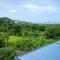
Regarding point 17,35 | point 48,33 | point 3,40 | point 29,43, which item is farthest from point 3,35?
point 48,33

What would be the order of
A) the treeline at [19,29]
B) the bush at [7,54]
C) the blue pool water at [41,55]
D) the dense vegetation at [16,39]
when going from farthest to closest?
the treeline at [19,29] → the blue pool water at [41,55] → the dense vegetation at [16,39] → the bush at [7,54]

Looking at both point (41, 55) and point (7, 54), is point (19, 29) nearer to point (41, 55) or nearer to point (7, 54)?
point (41, 55)

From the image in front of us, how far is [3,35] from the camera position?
9883 millimetres

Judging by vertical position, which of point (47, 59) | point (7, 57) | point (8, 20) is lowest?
point (47, 59)

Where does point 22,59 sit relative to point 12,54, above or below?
below

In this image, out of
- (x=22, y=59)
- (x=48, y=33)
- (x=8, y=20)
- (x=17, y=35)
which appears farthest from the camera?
(x=48, y=33)

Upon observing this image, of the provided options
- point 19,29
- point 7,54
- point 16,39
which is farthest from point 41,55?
point 19,29

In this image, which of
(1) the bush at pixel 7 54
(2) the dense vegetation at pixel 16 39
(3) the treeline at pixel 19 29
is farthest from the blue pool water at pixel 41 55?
(3) the treeline at pixel 19 29

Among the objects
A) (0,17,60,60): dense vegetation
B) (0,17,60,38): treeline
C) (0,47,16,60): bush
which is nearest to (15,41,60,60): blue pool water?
(0,17,60,60): dense vegetation

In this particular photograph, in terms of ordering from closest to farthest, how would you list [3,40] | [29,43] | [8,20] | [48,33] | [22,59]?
[22,59] → [3,40] → [29,43] → [8,20] → [48,33]

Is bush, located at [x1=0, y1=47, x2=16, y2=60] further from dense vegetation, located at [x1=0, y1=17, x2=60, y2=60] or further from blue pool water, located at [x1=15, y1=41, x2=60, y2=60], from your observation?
blue pool water, located at [x1=15, y1=41, x2=60, y2=60]

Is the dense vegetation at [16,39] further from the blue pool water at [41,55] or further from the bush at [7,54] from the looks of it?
the blue pool water at [41,55]

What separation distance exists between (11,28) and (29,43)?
7.99 ft

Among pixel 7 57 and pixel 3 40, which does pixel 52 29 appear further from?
pixel 7 57
